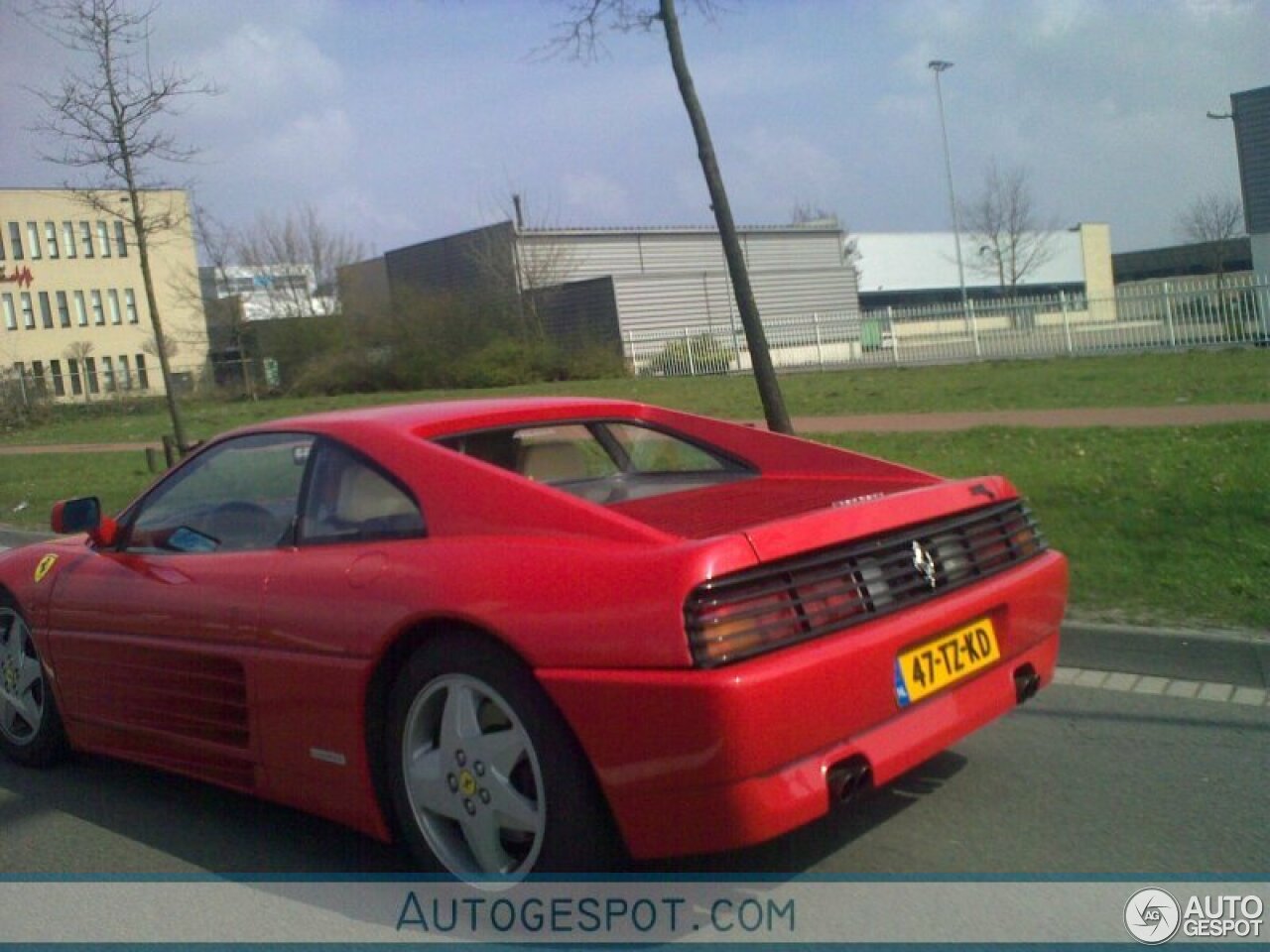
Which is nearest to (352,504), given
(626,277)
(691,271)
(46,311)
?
(626,277)

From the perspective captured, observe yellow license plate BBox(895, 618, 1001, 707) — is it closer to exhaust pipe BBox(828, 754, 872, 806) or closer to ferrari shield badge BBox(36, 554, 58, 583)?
exhaust pipe BBox(828, 754, 872, 806)

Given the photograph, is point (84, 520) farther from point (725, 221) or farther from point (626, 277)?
point (626, 277)

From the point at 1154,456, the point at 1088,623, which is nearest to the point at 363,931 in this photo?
the point at 1088,623

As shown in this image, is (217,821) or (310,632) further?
(217,821)

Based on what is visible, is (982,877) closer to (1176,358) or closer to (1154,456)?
(1154,456)

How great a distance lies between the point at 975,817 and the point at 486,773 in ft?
5.36

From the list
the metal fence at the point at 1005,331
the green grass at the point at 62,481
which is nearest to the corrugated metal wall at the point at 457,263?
the metal fence at the point at 1005,331

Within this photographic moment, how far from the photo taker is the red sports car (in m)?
3.34

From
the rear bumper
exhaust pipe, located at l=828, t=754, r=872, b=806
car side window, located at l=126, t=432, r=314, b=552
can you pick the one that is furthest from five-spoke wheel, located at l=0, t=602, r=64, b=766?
exhaust pipe, located at l=828, t=754, r=872, b=806

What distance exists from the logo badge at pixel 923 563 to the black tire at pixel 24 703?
3.47 metres

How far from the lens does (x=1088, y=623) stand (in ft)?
20.2

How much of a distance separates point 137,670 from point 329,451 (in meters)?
1.13

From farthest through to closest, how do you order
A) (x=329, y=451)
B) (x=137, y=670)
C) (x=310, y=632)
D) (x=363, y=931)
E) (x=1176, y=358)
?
(x=1176, y=358), (x=137, y=670), (x=329, y=451), (x=310, y=632), (x=363, y=931)

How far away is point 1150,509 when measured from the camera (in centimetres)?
839
